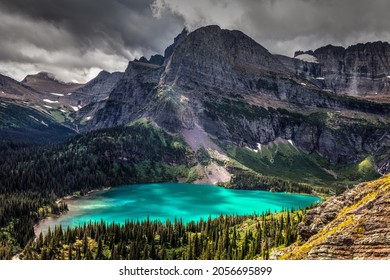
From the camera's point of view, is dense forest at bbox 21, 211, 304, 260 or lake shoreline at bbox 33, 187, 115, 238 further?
lake shoreline at bbox 33, 187, 115, 238

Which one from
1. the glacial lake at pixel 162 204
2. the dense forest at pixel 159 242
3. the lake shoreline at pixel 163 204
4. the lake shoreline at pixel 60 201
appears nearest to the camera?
the dense forest at pixel 159 242

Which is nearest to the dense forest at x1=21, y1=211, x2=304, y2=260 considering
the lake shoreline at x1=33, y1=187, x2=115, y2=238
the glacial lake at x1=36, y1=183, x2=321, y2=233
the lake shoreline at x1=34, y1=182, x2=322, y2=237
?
the lake shoreline at x1=33, y1=187, x2=115, y2=238

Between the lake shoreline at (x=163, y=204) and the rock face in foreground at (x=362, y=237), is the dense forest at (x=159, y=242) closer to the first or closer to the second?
the lake shoreline at (x=163, y=204)

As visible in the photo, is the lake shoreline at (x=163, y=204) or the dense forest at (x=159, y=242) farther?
the lake shoreline at (x=163, y=204)

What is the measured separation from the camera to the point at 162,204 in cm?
13612

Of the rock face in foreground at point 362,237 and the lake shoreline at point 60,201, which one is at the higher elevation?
the rock face in foreground at point 362,237

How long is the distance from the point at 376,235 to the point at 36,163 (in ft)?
599

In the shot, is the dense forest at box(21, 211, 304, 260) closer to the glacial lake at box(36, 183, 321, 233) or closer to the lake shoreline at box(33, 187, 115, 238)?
the lake shoreline at box(33, 187, 115, 238)

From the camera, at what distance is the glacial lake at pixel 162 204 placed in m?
109

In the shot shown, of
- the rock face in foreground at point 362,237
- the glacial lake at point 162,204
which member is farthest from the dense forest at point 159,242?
the rock face in foreground at point 362,237

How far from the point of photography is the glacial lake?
109 m

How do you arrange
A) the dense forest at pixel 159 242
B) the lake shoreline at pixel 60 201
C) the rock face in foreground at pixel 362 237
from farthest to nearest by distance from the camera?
Answer: the lake shoreline at pixel 60 201 < the dense forest at pixel 159 242 < the rock face in foreground at pixel 362 237

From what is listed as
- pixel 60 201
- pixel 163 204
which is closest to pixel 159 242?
pixel 163 204
